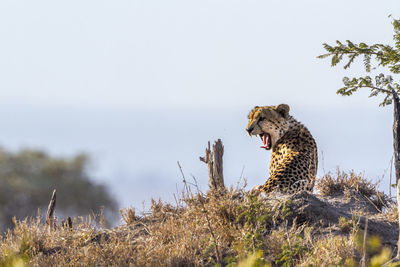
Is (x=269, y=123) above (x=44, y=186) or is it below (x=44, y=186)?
above

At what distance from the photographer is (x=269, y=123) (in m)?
9.43

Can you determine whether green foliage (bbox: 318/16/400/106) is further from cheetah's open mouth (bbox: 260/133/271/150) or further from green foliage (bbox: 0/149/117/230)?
green foliage (bbox: 0/149/117/230)

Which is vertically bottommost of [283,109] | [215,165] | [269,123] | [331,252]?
[331,252]

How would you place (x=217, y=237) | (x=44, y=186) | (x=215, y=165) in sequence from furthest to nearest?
1. (x=44, y=186)
2. (x=215, y=165)
3. (x=217, y=237)

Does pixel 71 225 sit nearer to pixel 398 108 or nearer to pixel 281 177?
pixel 281 177

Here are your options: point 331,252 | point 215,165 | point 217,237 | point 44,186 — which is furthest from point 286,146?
point 44,186

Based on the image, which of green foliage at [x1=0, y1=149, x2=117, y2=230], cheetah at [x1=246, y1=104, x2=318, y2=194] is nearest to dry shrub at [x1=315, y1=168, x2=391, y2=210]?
cheetah at [x1=246, y1=104, x2=318, y2=194]

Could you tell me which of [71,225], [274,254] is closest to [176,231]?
[274,254]

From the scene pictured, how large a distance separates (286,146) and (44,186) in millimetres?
→ 17568

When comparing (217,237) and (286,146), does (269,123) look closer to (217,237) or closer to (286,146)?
(286,146)

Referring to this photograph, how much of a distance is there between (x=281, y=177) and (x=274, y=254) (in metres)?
1.86

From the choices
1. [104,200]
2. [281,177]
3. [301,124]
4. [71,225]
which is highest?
[301,124]

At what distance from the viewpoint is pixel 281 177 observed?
8.92 m

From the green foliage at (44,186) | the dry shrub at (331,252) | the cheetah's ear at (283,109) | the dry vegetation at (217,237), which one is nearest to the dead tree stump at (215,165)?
the dry vegetation at (217,237)
